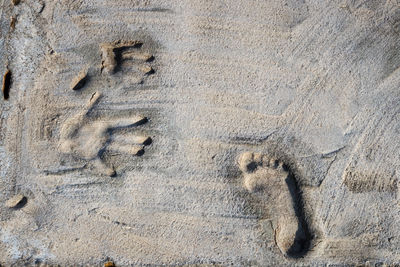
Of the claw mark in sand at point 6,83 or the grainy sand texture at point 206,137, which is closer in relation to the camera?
the grainy sand texture at point 206,137

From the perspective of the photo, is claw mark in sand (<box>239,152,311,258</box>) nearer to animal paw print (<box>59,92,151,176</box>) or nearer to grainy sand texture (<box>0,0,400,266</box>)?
grainy sand texture (<box>0,0,400,266</box>)

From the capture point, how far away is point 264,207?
5.51ft

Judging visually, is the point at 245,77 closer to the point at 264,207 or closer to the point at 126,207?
the point at 264,207

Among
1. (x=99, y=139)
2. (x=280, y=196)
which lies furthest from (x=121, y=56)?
(x=280, y=196)

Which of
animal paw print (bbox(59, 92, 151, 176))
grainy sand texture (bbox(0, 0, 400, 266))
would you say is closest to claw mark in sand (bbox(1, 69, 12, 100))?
grainy sand texture (bbox(0, 0, 400, 266))

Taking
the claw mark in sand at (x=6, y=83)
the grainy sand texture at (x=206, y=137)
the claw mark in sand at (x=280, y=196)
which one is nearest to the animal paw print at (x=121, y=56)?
the grainy sand texture at (x=206, y=137)

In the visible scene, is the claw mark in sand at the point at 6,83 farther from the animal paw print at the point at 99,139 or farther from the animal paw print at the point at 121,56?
the animal paw print at the point at 121,56

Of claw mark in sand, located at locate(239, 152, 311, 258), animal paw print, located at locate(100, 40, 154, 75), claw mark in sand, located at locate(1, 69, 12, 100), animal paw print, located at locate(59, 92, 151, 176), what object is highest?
animal paw print, located at locate(100, 40, 154, 75)

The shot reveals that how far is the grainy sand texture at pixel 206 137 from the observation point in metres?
1.67

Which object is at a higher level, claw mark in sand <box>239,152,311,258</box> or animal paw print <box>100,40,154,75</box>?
animal paw print <box>100,40,154,75</box>

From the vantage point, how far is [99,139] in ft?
5.68

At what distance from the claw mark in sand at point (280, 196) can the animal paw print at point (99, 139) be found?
47 centimetres

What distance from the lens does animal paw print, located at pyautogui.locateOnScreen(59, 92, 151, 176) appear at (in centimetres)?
173

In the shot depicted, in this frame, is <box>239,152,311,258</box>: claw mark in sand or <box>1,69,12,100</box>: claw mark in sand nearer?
<box>239,152,311,258</box>: claw mark in sand
